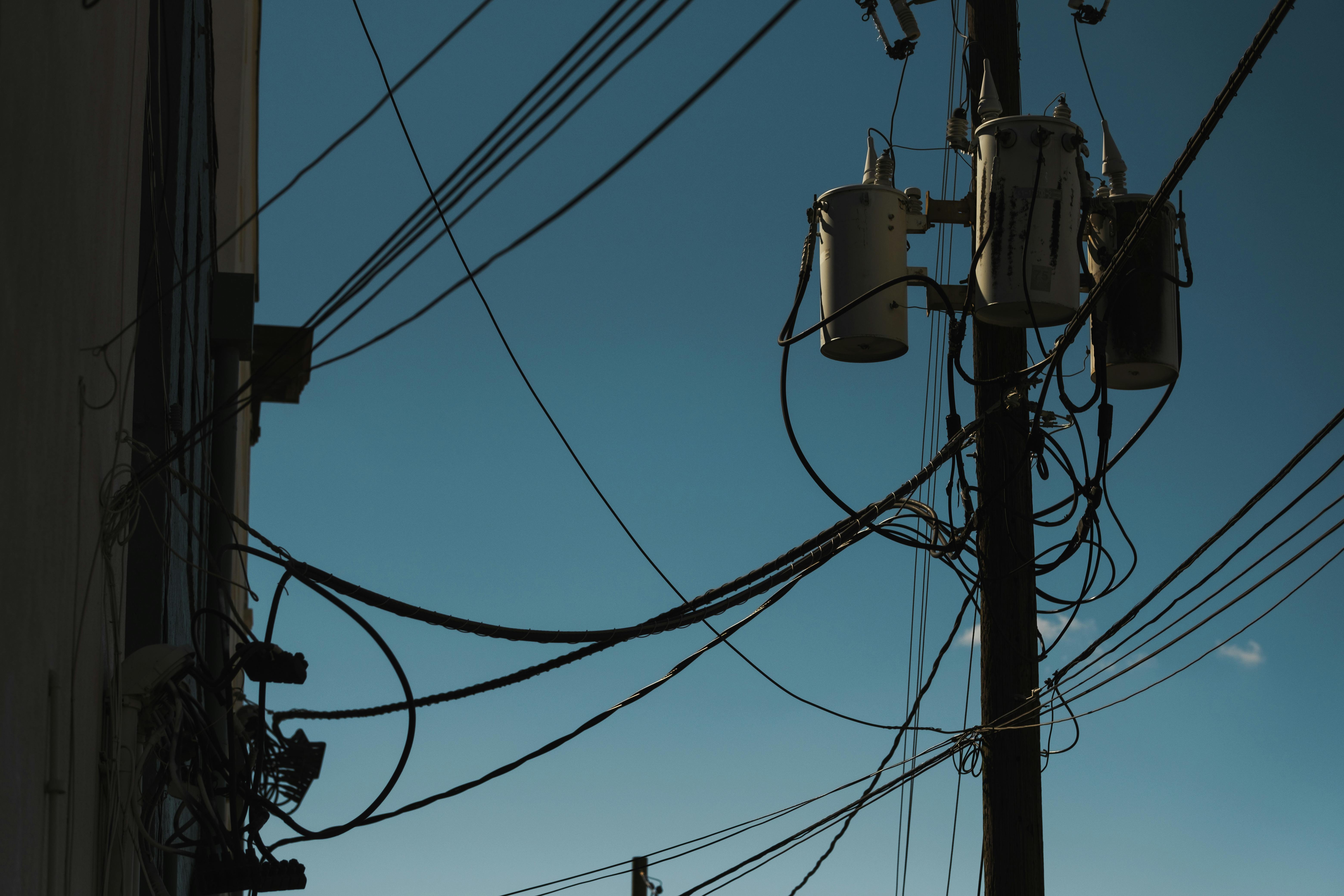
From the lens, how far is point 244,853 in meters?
4.96

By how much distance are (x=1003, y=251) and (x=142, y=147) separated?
12.2 ft

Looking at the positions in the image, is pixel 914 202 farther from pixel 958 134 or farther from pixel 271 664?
pixel 271 664

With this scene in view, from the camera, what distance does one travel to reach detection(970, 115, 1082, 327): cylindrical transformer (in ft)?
19.6

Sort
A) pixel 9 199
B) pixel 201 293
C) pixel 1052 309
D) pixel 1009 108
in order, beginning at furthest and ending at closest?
pixel 201 293 → pixel 1009 108 → pixel 1052 309 → pixel 9 199

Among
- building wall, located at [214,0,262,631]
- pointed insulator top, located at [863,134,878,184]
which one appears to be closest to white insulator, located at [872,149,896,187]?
pointed insulator top, located at [863,134,878,184]

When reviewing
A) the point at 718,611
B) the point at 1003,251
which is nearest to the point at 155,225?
the point at 718,611

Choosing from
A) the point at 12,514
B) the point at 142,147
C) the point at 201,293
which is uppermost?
the point at 201,293

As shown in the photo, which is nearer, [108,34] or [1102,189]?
[108,34]

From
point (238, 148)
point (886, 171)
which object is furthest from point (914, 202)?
point (238, 148)

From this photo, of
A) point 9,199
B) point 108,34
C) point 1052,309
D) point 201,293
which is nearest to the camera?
point 9,199

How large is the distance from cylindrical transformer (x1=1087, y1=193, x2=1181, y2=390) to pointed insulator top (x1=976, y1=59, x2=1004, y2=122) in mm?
691

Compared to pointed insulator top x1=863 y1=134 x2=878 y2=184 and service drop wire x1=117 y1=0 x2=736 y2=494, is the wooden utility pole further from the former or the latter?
service drop wire x1=117 y1=0 x2=736 y2=494

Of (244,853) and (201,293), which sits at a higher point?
(201,293)

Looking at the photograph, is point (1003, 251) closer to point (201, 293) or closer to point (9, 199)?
point (9, 199)
